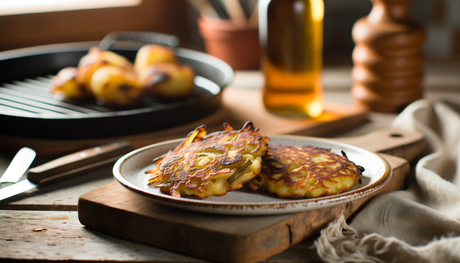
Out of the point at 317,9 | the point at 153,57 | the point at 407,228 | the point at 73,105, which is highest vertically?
the point at 317,9

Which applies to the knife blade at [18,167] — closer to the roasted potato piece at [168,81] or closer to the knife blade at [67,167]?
the knife blade at [67,167]

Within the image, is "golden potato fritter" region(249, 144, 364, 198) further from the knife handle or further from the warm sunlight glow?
the warm sunlight glow

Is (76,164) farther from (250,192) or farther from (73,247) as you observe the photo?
(250,192)

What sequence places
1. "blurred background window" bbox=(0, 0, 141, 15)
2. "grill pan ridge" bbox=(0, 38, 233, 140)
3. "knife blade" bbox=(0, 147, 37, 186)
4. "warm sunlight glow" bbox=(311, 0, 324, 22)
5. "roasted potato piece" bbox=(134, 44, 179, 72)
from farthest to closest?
"blurred background window" bbox=(0, 0, 141, 15) < "roasted potato piece" bbox=(134, 44, 179, 72) < "warm sunlight glow" bbox=(311, 0, 324, 22) < "grill pan ridge" bbox=(0, 38, 233, 140) < "knife blade" bbox=(0, 147, 37, 186)

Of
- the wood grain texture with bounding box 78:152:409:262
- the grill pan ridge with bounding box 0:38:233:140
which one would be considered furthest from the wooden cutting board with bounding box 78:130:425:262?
the grill pan ridge with bounding box 0:38:233:140

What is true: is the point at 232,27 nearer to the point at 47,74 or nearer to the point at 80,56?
the point at 80,56

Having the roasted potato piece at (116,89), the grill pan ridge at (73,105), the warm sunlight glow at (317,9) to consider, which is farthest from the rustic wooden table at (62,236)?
the warm sunlight glow at (317,9)

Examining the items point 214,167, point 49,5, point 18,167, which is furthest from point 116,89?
point 49,5
